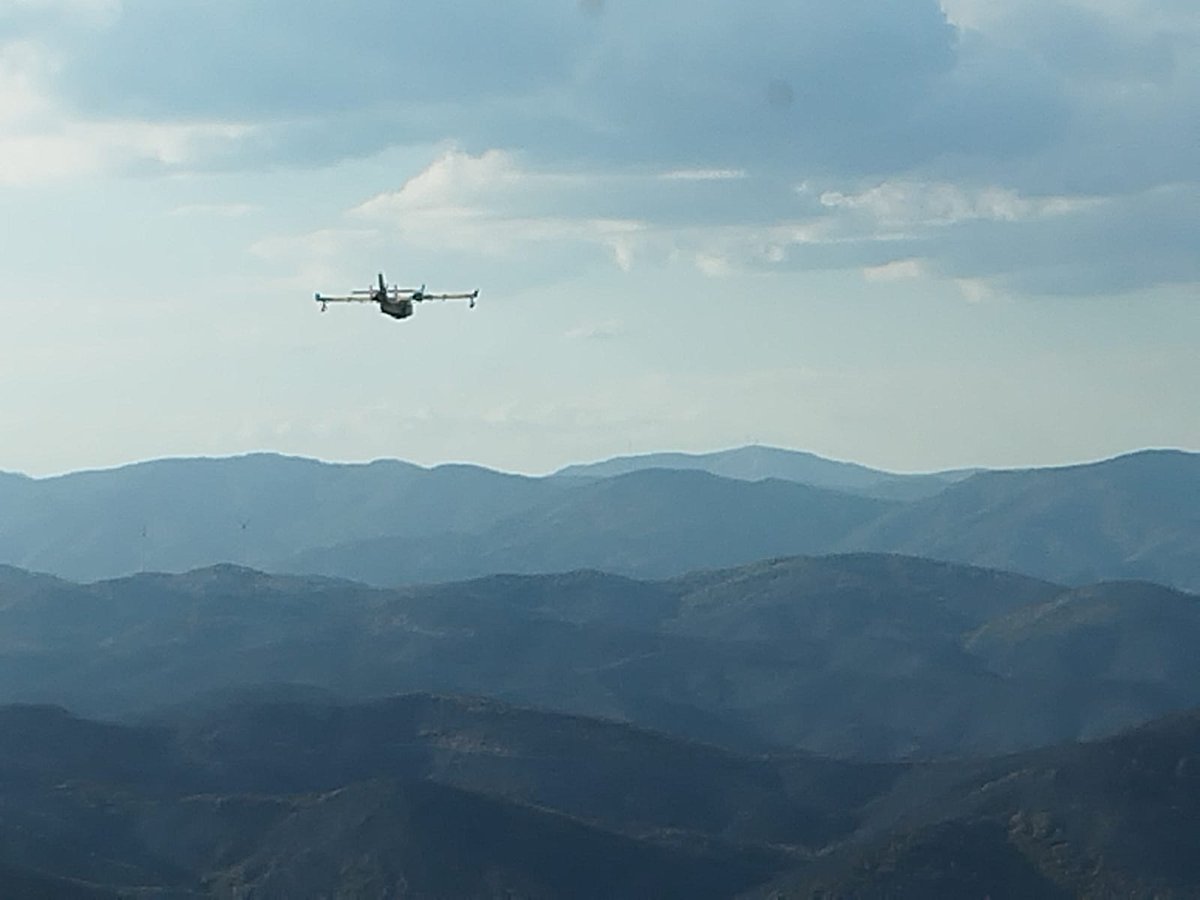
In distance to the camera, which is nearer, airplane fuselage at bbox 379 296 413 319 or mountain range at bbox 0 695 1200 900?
airplane fuselage at bbox 379 296 413 319

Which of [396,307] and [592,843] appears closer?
[396,307]

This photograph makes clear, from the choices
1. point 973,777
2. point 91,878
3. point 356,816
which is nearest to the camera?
point 91,878

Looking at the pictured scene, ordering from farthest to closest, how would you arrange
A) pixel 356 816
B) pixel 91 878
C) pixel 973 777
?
1. pixel 973 777
2. pixel 356 816
3. pixel 91 878

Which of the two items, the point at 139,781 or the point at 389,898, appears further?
the point at 139,781

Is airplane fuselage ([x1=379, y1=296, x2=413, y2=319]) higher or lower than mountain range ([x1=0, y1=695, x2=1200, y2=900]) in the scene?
higher

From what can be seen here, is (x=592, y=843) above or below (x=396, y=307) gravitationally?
below

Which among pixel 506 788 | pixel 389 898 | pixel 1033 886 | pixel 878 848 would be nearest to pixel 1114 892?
pixel 1033 886

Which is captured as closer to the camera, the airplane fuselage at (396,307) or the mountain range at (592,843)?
the airplane fuselage at (396,307)

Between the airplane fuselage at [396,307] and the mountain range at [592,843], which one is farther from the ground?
the airplane fuselage at [396,307]

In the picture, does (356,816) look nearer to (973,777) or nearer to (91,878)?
(91,878)

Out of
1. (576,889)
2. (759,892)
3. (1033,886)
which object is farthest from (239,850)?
(1033,886)
